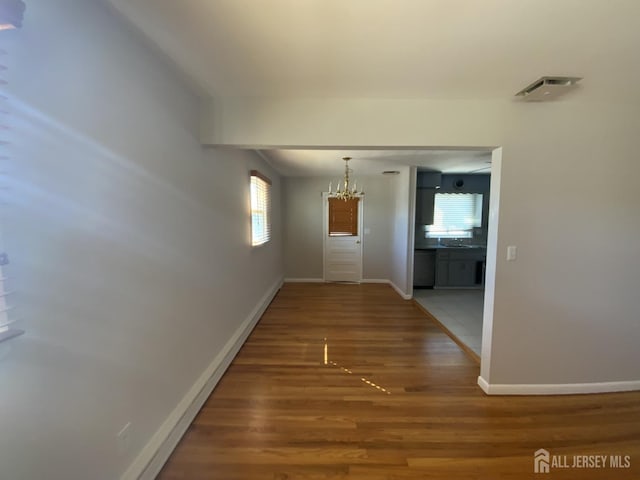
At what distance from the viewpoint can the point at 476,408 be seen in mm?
2197

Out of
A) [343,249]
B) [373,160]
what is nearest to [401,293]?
[343,249]

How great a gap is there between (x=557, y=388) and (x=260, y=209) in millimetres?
3763

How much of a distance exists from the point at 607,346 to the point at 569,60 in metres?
2.29

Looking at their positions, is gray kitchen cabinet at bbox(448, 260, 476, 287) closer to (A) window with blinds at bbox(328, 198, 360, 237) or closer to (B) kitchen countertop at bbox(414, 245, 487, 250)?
(B) kitchen countertop at bbox(414, 245, 487, 250)

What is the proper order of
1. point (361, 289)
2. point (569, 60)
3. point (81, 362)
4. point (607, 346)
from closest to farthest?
point (81, 362) < point (569, 60) < point (607, 346) < point (361, 289)

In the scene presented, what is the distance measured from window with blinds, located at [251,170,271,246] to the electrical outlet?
243 cm

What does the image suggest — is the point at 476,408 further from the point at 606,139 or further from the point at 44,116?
the point at 44,116

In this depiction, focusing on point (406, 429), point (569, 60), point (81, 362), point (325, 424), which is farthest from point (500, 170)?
point (81, 362)

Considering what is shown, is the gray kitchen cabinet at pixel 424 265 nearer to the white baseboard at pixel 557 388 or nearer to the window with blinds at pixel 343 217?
the window with blinds at pixel 343 217

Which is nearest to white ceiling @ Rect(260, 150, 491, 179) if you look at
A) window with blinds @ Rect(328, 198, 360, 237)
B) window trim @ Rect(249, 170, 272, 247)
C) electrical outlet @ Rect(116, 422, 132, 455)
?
window trim @ Rect(249, 170, 272, 247)

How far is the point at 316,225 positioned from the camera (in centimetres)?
624

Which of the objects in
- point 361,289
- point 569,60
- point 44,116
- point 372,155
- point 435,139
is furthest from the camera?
point 361,289

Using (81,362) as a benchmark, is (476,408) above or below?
below

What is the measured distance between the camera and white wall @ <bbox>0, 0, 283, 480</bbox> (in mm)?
923
